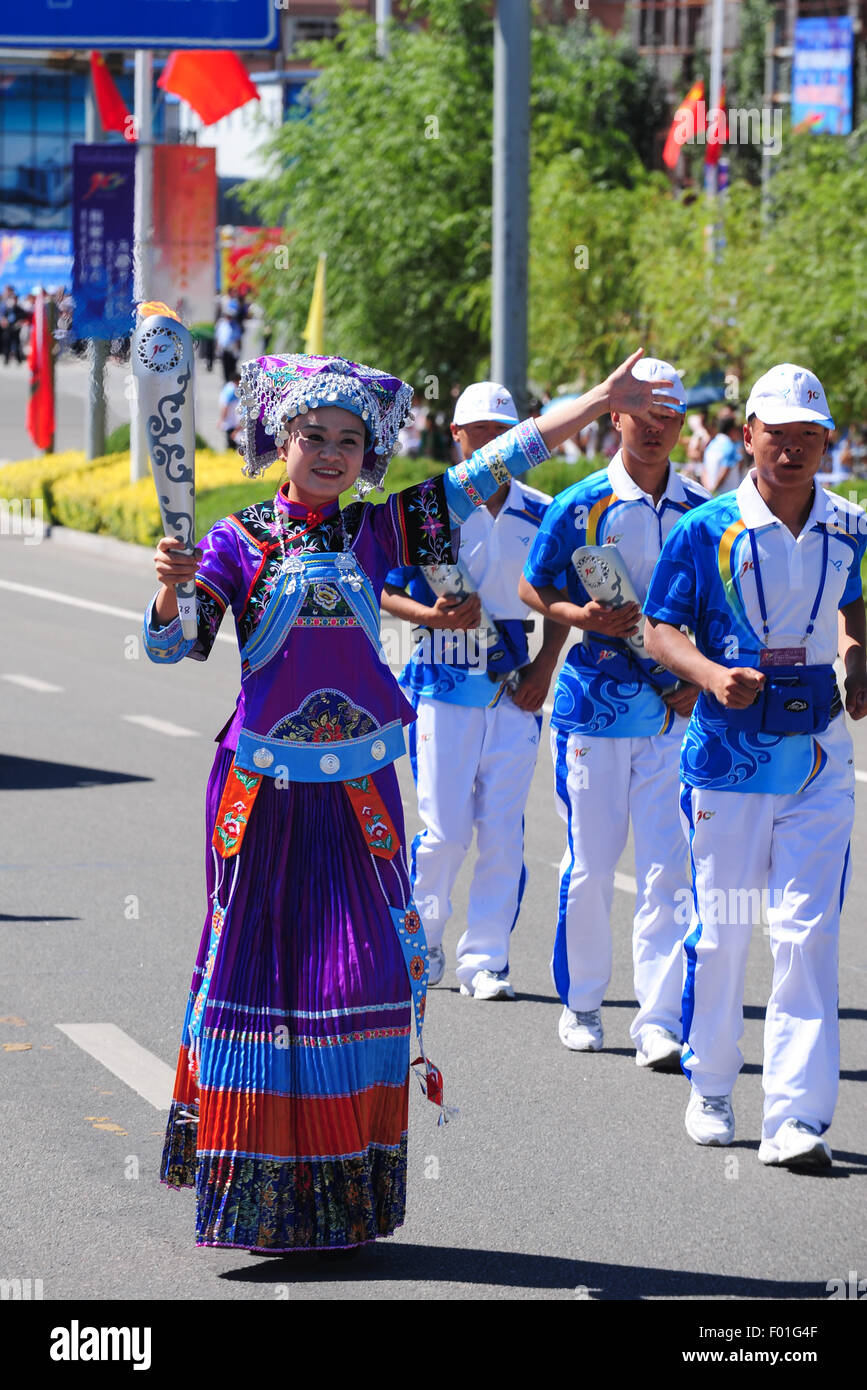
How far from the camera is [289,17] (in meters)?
82.2

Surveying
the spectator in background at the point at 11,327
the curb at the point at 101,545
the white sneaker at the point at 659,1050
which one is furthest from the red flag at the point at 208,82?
the spectator in background at the point at 11,327

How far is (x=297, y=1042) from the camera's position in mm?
4957

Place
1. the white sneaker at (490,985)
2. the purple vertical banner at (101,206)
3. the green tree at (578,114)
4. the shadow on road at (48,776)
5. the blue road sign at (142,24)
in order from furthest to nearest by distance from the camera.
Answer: the green tree at (578,114) → the purple vertical banner at (101,206) → the blue road sign at (142,24) → the shadow on road at (48,776) → the white sneaker at (490,985)

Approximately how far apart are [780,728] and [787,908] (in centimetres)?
48

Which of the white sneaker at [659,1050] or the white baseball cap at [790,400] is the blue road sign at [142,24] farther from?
the white baseball cap at [790,400]

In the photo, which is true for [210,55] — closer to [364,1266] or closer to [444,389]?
[444,389]

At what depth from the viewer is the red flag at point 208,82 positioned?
78.6 ft

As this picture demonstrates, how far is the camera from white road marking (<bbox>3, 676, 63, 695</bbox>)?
14.9 m

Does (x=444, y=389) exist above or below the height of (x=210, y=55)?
below

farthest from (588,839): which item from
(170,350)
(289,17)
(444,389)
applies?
(289,17)

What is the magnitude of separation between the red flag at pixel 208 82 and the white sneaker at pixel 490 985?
17.6 m

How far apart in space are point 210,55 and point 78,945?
18192mm

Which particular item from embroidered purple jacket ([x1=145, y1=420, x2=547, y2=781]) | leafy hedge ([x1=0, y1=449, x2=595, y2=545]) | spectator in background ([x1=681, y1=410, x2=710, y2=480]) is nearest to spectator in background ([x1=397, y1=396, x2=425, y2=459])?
leafy hedge ([x1=0, y1=449, x2=595, y2=545])

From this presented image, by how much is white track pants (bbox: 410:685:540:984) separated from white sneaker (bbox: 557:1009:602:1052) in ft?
2.01
